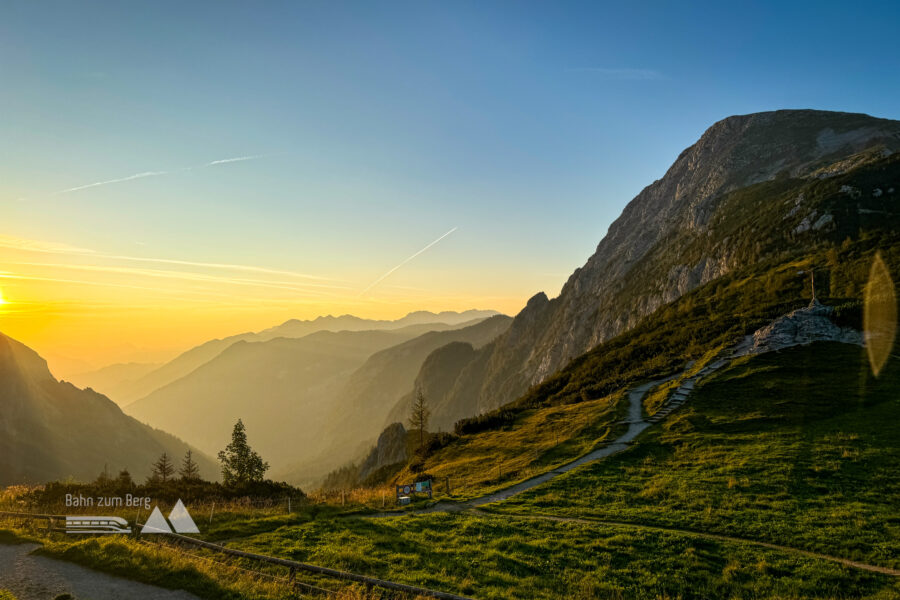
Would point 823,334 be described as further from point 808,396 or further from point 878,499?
point 878,499

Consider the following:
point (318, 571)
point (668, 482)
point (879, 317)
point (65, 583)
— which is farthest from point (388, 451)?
point (318, 571)

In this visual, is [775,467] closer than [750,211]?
Yes

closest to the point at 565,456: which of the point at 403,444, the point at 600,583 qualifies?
the point at 600,583

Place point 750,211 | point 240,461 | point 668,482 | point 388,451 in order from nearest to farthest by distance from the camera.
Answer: point 668,482 < point 240,461 < point 750,211 < point 388,451

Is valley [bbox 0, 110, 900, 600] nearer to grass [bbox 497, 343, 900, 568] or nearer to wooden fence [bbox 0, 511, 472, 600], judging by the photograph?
grass [bbox 497, 343, 900, 568]

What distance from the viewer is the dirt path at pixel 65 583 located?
54.7 feet

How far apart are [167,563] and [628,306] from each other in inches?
6021

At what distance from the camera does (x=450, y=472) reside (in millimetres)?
48281

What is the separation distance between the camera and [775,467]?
29609 millimetres

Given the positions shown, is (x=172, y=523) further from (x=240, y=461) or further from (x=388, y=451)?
(x=388, y=451)

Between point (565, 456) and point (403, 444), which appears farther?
point (403, 444)

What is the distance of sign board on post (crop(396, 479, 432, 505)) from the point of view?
34306mm

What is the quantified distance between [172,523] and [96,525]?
3.72 metres

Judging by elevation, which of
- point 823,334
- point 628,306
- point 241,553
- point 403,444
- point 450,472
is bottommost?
point 403,444
